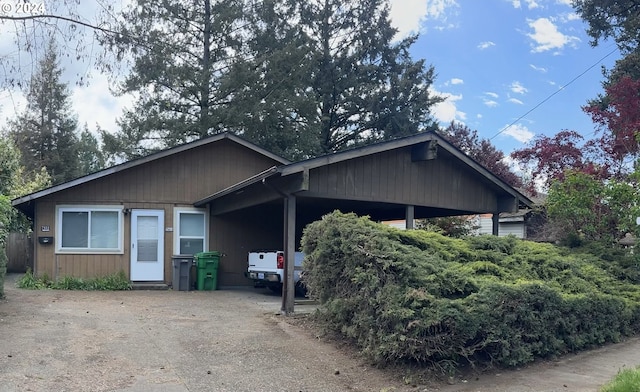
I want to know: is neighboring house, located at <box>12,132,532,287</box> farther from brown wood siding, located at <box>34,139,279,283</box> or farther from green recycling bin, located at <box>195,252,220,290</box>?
green recycling bin, located at <box>195,252,220,290</box>

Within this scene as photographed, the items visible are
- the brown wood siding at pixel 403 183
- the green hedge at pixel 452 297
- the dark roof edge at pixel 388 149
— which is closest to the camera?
the green hedge at pixel 452 297

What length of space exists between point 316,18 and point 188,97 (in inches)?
369

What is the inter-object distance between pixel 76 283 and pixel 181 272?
2.59 metres

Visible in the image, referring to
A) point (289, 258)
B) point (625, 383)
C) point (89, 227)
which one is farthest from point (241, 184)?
point (625, 383)

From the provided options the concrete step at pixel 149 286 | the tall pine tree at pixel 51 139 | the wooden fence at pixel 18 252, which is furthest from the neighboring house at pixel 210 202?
the tall pine tree at pixel 51 139

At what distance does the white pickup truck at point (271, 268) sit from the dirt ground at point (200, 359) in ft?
7.65

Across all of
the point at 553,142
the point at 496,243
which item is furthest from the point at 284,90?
the point at 496,243

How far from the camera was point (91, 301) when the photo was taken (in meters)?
11.3

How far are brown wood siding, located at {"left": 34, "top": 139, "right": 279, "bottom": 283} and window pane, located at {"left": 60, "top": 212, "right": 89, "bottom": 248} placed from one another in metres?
0.26

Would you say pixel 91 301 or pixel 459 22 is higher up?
pixel 459 22

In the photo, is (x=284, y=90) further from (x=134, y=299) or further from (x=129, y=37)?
(x=129, y=37)

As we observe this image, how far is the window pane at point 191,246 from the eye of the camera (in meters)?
14.9

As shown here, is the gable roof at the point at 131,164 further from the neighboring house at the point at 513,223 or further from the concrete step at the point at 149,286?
the neighboring house at the point at 513,223

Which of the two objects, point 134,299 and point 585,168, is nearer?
point 134,299
